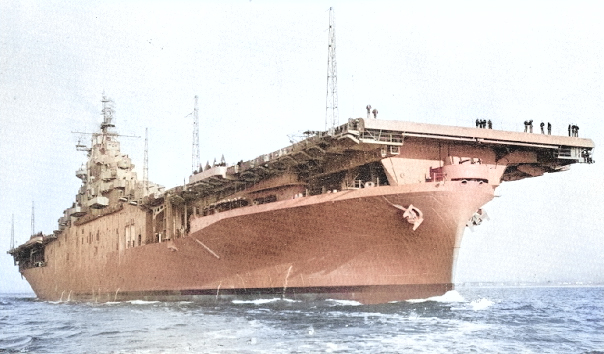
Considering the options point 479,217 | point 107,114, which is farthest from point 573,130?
point 107,114

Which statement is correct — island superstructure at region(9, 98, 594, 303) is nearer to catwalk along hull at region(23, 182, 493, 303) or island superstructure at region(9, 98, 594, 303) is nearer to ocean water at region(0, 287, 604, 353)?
catwalk along hull at region(23, 182, 493, 303)

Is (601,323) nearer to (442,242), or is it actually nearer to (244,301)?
(442,242)

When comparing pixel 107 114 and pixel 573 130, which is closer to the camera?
pixel 573 130

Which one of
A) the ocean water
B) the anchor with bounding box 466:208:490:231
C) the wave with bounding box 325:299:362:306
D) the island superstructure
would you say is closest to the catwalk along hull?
the island superstructure

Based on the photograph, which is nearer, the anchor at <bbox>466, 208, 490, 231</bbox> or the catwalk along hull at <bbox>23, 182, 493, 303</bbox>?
the catwalk along hull at <bbox>23, 182, 493, 303</bbox>

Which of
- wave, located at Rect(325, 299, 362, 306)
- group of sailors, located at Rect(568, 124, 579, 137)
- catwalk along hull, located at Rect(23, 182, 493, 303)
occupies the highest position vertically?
group of sailors, located at Rect(568, 124, 579, 137)

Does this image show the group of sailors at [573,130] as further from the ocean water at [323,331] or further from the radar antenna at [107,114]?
the radar antenna at [107,114]

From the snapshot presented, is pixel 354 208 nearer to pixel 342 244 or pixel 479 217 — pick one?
pixel 342 244
